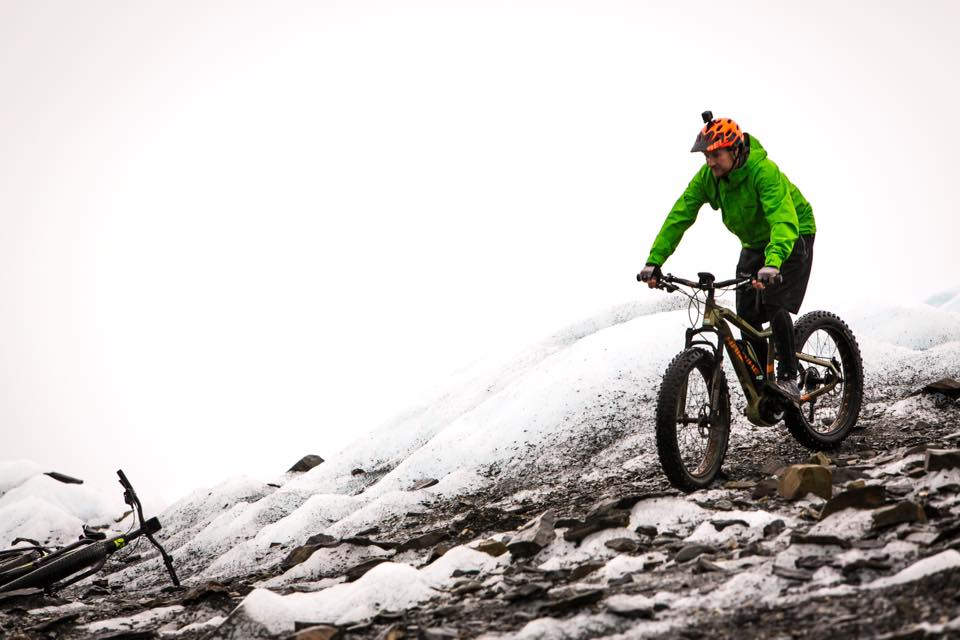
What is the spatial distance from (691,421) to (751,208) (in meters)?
2.33

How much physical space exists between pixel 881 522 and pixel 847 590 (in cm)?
103

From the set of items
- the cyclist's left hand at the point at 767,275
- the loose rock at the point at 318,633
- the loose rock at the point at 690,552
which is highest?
the cyclist's left hand at the point at 767,275

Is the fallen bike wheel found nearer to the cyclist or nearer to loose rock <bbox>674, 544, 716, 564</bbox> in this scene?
the cyclist

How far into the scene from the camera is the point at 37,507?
14.2 m

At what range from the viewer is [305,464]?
14133 mm

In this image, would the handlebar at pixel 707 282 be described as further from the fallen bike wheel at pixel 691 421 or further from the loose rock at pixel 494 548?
the loose rock at pixel 494 548

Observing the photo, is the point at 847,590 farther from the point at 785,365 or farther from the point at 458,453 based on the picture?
the point at 458,453

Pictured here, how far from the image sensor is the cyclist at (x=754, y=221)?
25.8 feet

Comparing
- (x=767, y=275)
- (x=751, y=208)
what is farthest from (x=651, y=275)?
(x=751, y=208)

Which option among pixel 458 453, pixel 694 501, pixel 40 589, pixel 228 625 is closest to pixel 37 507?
pixel 40 589

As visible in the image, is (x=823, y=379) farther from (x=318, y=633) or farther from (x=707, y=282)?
(x=318, y=633)

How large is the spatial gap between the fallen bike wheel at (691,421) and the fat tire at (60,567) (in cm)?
Answer: 609

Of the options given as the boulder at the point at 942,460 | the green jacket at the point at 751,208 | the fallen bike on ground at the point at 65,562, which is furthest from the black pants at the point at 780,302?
the fallen bike on ground at the point at 65,562

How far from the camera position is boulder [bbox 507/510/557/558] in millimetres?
6523
